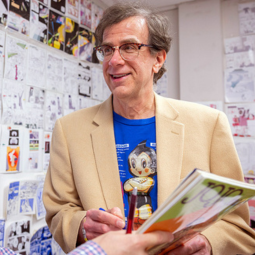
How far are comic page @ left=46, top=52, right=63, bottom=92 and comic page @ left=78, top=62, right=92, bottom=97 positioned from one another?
271mm

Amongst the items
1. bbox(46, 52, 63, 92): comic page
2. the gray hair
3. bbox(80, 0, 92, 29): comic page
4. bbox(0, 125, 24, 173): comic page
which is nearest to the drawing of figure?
the gray hair

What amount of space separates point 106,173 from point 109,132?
0.18 m

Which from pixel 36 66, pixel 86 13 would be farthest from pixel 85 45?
pixel 36 66

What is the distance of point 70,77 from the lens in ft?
7.56

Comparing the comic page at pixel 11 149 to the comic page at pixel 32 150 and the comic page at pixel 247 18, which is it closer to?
the comic page at pixel 32 150

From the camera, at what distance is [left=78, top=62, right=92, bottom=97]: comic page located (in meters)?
2.44

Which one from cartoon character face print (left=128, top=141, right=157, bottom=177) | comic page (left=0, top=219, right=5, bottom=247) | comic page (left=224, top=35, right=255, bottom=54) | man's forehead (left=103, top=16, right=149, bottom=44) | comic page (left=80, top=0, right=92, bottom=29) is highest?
comic page (left=80, top=0, right=92, bottom=29)

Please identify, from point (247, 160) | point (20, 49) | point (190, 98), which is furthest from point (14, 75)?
point (247, 160)

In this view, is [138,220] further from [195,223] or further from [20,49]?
[20,49]

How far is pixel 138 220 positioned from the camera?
1008 mm

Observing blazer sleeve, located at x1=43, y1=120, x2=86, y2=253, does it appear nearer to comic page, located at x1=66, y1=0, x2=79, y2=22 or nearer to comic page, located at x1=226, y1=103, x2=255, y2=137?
comic page, located at x1=66, y1=0, x2=79, y2=22

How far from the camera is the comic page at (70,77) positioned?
2246 mm

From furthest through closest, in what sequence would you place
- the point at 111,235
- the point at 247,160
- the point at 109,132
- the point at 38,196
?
the point at 247,160 → the point at 38,196 → the point at 109,132 → the point at 111,235

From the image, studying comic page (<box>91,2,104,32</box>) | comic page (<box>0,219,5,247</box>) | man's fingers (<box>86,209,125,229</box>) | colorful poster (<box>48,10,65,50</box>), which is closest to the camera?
man's fingers (<box>86,209,125,229</box>)
